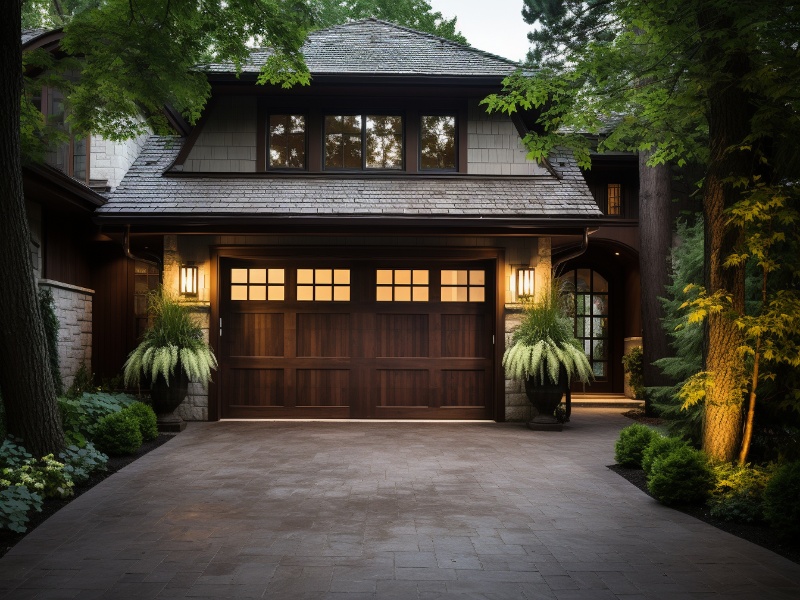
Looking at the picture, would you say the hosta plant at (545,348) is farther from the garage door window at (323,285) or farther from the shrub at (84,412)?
the shrub at (84,412)

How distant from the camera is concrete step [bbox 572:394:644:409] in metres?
14.9

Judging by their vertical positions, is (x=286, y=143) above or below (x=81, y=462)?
above

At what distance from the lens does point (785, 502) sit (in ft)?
16.4

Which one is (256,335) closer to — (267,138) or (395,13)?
(267,138)

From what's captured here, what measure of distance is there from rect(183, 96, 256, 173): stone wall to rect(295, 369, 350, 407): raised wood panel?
11.0ft

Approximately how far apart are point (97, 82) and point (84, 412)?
12.6ft

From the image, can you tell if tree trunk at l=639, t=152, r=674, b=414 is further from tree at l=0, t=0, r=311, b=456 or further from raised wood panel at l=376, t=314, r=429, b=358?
tree at l=0, t=0, r=311, b=456

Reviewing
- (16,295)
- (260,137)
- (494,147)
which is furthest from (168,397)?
(494,147)

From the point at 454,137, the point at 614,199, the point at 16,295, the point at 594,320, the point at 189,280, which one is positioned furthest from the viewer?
the point at 594,320

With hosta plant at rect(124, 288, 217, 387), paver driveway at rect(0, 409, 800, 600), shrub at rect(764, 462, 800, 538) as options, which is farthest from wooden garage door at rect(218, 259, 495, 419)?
shrub at rect(764, 462, 800, 538)

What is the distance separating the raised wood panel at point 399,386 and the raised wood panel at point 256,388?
5.03 feet

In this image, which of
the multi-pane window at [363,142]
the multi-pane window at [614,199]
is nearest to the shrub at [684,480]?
the multi-pane window at [363,142]

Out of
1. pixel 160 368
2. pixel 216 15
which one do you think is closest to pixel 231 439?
pixel 160 368

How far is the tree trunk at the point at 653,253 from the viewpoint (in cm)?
1284
